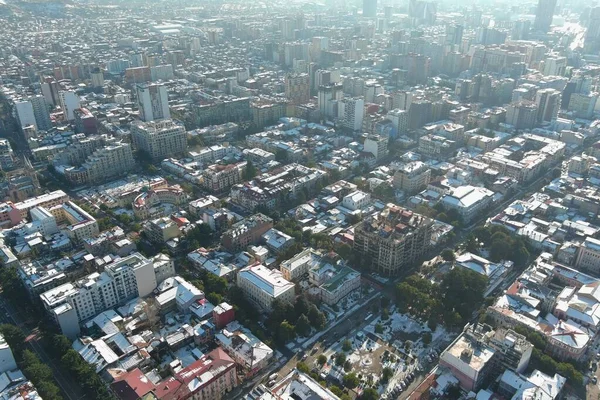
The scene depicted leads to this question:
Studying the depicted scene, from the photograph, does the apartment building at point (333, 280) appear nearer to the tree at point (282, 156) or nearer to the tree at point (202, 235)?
the tree at point (202, 235)

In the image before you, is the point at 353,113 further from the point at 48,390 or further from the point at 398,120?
the point at 48,390

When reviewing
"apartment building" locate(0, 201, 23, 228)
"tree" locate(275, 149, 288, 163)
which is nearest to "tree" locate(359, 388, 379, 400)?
"apartment building" locate(0, 201, 23, 228)

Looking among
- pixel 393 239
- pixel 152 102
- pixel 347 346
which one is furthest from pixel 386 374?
pixel 152 102

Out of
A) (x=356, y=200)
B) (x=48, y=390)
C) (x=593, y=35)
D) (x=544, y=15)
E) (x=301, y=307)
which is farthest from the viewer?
(x=544, y=15)

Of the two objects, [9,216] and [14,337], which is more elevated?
[9,216]

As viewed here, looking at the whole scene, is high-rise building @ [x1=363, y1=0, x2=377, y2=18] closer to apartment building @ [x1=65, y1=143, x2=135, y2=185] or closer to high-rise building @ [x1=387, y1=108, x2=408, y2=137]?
high-rise building @ [x1=387, y1=108, x2=408, y2=137]

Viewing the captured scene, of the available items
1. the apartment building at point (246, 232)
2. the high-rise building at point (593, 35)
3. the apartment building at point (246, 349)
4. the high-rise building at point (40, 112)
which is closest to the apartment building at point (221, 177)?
the apartment building at point (246, 232)

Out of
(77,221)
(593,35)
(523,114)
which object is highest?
(593,35)
